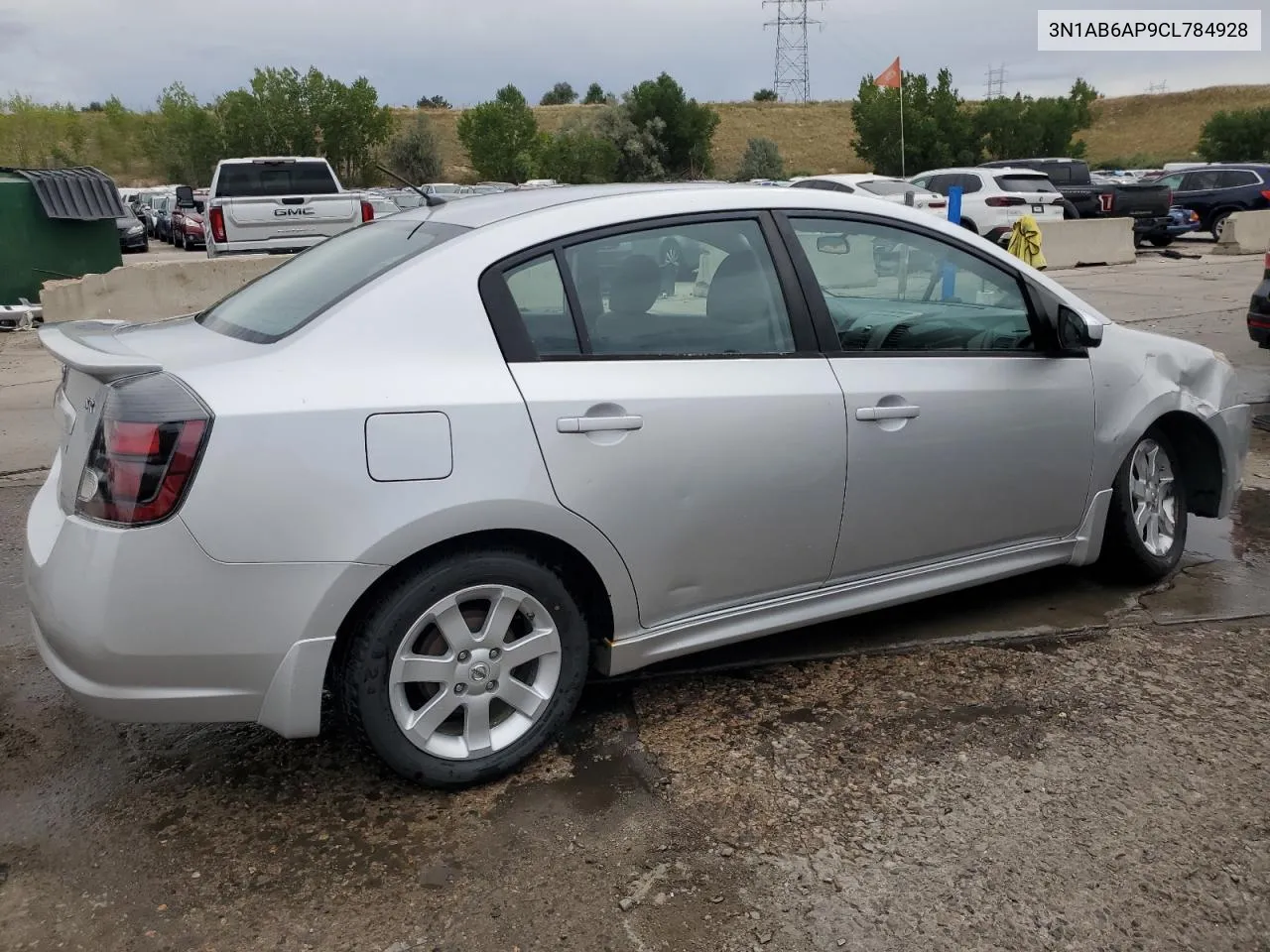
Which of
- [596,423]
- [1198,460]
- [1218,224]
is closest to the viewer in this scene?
[596,423]

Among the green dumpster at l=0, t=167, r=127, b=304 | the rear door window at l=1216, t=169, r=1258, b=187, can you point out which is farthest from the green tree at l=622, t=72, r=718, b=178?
the green dumpster at l=0, t=167, r=127, b=304

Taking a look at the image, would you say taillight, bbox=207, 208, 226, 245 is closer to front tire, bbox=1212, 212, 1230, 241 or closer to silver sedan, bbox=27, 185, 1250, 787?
silver sedan, bbox=27, 185, 1250, 787

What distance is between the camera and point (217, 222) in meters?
14.4

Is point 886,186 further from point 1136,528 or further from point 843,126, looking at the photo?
point 843,126

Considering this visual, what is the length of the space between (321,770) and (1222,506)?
3.72 m

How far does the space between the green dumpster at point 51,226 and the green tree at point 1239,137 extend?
55.7m

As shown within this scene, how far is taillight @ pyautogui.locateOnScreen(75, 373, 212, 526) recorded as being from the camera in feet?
8.68

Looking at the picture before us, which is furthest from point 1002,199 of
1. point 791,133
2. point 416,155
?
point 791,133

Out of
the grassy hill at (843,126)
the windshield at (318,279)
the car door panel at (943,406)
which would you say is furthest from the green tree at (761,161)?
the windshield at (318,279)

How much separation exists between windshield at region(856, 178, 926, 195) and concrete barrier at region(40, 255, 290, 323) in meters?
12.3

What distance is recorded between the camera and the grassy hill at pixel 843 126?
8500cm

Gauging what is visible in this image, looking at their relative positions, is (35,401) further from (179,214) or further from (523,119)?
(523,119)

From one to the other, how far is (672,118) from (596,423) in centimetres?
5020

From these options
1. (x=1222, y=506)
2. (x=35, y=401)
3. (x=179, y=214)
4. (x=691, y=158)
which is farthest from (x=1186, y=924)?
(x=691, y=158)
